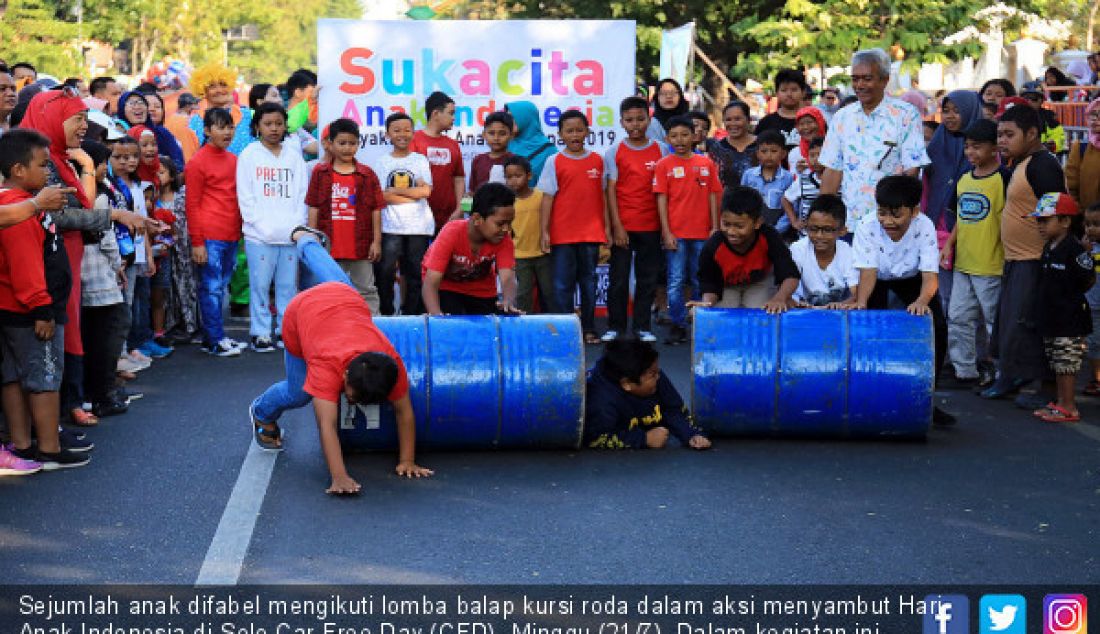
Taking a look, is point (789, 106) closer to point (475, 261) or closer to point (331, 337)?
point (475, 261)

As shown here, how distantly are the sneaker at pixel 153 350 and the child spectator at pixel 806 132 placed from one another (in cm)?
532

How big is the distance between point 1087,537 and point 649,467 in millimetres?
2260

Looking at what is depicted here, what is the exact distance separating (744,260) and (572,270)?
3158 millimetres

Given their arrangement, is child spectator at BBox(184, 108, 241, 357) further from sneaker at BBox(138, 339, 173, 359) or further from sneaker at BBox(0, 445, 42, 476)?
sneaker at BBox(0, 445, 42, 476)

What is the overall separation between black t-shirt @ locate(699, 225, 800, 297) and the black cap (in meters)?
1.85

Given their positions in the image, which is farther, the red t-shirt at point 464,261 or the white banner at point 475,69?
the white banner at point 475,69

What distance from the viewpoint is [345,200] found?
1125cm

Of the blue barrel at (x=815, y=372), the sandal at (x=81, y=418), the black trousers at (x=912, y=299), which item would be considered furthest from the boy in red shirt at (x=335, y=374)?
the black trousers at (x=912, y=299)

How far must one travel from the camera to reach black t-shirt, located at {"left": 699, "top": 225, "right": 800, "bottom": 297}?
905 cm

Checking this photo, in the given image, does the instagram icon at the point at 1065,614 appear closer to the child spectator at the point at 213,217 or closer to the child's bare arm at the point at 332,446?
the child's bare arm at the point at 332,446

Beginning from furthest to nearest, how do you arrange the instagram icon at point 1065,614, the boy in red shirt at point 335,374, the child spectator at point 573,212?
the child spectator at point 573,212 < the boy in red shirt at point 335,374 < the instagram icon at point 1065,614

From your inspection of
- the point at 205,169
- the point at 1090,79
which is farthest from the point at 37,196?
the point at 1090,79

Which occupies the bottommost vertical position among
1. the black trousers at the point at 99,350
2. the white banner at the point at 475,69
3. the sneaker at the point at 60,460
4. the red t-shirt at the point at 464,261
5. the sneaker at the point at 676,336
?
the sneaker at the point at 676,336

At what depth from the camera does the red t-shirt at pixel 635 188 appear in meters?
12.1
